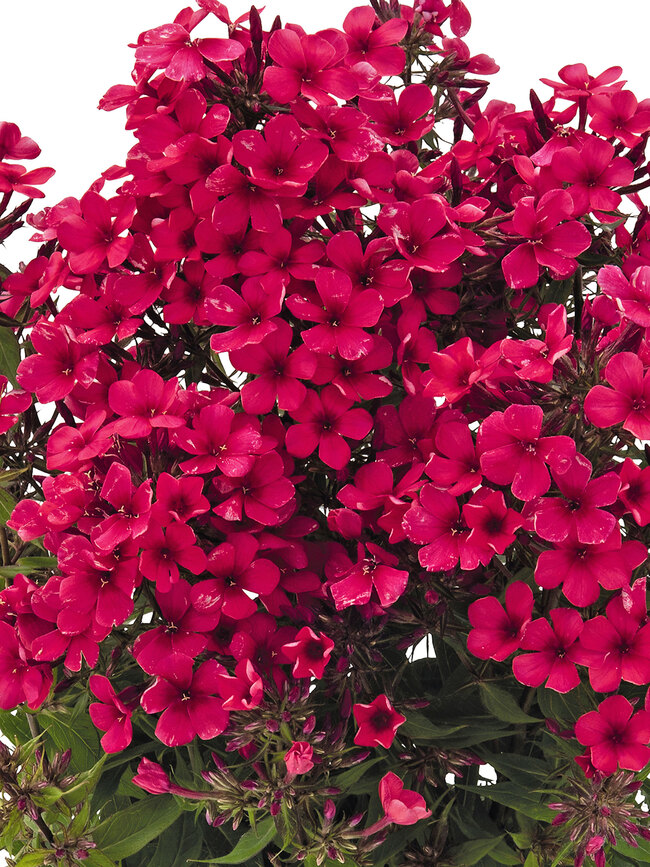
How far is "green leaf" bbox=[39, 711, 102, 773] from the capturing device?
104 centimetres

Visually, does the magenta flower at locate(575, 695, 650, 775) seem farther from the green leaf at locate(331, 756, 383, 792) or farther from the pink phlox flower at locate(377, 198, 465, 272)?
the pink phlox flower at locate(377, 198, 465, 272)

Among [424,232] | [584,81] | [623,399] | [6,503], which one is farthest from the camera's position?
[584,81]

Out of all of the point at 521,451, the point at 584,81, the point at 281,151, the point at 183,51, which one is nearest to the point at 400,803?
the point at 521,451

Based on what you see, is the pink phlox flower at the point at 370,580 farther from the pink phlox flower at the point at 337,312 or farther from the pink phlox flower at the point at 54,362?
the pink phlox flower at the point at 54,362

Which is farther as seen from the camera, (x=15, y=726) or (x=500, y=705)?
(x=15, y=726)

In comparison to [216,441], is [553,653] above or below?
below

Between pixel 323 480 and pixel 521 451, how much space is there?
26 cm

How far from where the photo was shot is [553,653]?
2.86 feet

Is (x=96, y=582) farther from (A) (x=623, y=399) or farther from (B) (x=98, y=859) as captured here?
(A) (x=623, y=399)

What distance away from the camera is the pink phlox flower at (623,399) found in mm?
802

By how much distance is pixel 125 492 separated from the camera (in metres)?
0.85

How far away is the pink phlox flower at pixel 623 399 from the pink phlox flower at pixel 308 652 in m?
0.27

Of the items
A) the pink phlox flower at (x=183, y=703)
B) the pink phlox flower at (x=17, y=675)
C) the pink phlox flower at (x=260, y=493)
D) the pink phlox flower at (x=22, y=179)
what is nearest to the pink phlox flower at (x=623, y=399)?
the pink phlox flower at (x=260, y=493)

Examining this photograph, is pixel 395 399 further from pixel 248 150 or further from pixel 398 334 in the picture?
pixel 248 150
